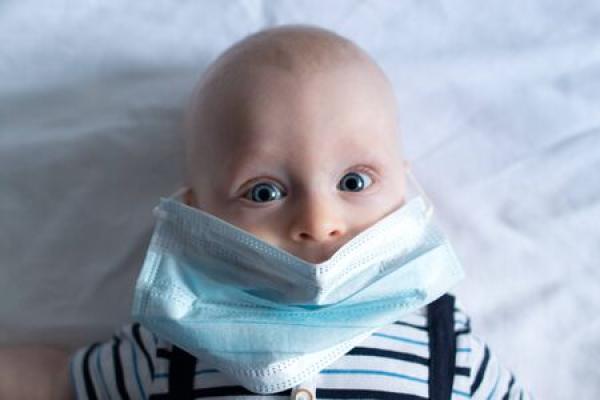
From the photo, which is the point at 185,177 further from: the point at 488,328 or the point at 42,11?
the point at 488,328

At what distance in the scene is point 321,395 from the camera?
979 mm

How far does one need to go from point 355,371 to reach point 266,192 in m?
0.25

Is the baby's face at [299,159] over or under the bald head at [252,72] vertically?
under

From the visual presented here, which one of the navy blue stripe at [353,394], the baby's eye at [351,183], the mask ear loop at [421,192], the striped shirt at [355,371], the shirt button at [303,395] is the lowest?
the shirt button at [303,395]

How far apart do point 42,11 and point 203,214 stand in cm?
52

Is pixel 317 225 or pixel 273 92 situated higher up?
pixel 273 92

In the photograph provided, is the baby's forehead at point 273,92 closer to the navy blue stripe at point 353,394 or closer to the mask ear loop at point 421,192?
the mask ear loop at point 421,192

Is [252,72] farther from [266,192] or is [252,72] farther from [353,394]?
[353,394]

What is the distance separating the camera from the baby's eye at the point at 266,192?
0.99m

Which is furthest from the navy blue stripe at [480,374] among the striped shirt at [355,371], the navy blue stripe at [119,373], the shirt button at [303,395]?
the navy blue stripe at [119,373]

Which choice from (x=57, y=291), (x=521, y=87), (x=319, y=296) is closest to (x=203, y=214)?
(x=319, y=296)

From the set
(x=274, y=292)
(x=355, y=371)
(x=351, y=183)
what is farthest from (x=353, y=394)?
(x=351, y=183)

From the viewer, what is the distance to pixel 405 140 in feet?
4.13

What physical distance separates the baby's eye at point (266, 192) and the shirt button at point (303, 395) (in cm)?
24
